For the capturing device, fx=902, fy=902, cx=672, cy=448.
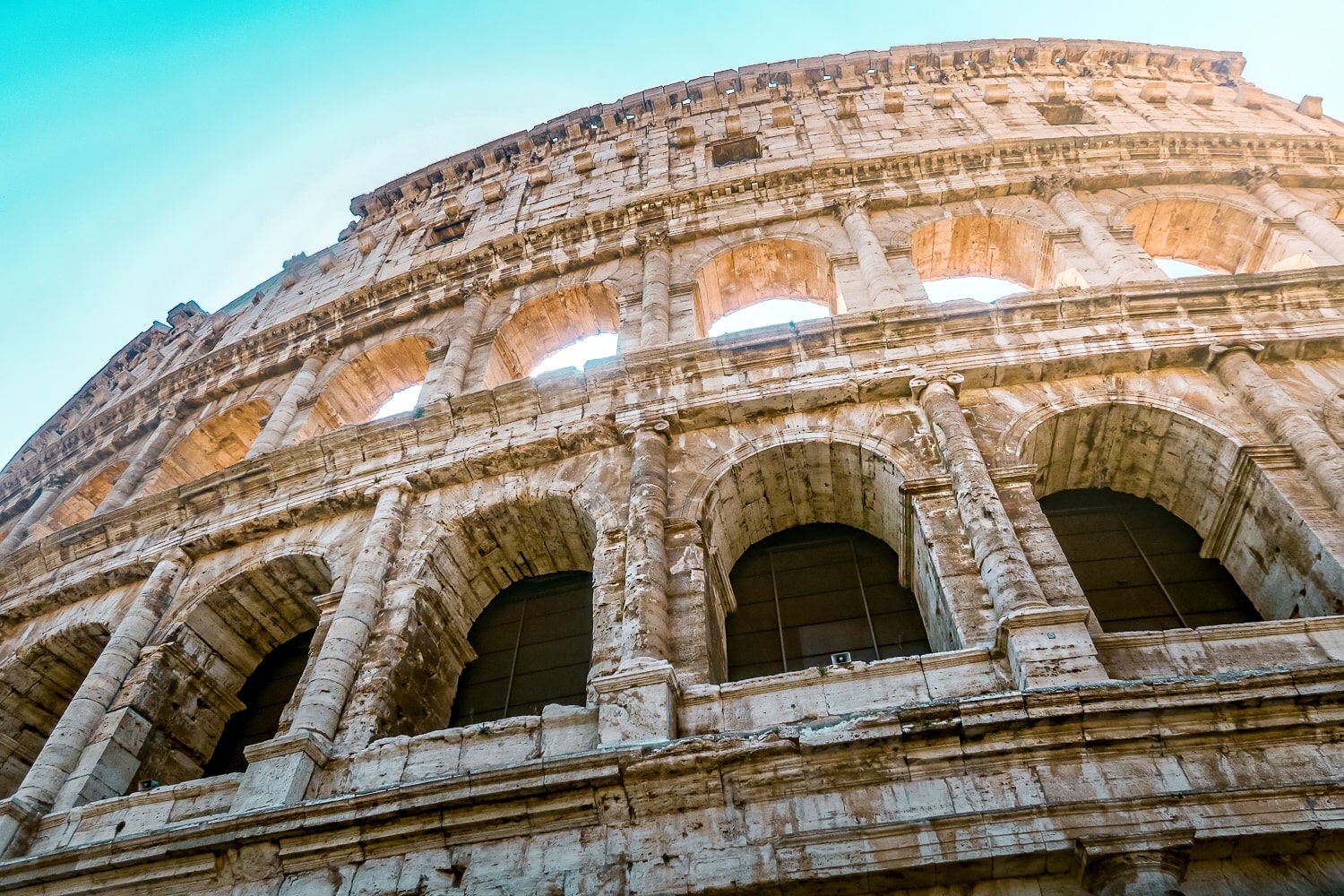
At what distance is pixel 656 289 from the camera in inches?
464

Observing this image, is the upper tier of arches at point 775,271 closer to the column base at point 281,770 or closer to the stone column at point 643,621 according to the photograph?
the stone column at point 643,621

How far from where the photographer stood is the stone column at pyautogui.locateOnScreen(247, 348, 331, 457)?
476 inches

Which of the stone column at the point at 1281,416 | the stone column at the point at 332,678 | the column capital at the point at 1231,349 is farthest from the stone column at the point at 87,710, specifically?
the column capital at the point at 1231,349

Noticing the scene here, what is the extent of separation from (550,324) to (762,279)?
10.3 feet

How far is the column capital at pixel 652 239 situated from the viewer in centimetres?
1284

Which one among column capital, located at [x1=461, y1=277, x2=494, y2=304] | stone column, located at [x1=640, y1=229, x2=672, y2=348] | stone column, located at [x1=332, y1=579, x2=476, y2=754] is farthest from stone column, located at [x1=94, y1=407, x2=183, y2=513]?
stone column, located at [x1=640, y1=229, x2=672, y2=348]

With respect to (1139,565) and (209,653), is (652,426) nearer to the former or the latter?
(1139,565)

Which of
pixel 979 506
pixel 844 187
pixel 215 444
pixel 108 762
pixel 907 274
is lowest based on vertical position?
pixel 108 762

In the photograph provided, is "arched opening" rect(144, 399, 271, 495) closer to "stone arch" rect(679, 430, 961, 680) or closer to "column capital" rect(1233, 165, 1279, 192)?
"stone arch" rect(679, 430, 961, 680)

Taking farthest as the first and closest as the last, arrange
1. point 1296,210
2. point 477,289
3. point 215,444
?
point 215,444 → point 477,289 → point 1296,210

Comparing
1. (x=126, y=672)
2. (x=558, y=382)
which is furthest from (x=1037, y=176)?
(x=126, y=672)

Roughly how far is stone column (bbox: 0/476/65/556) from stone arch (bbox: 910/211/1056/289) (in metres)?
13.9

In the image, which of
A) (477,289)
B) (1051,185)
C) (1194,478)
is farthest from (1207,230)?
(477,289)

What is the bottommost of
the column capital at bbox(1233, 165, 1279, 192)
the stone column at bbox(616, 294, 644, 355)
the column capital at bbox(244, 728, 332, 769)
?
the column capital at bbox(244, 728, 332, 769)
